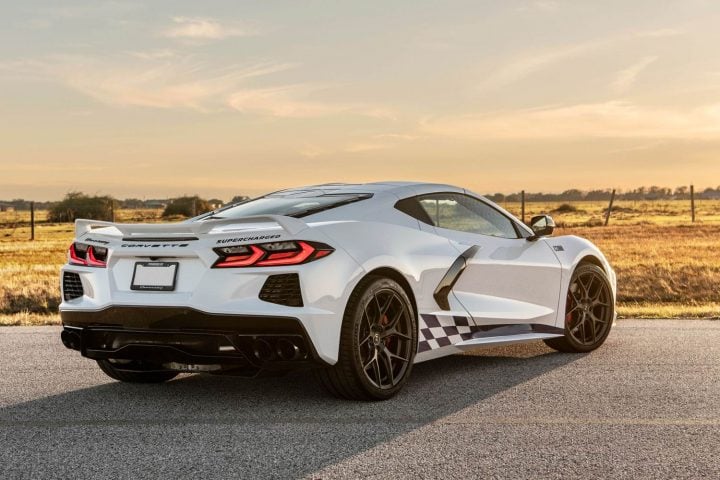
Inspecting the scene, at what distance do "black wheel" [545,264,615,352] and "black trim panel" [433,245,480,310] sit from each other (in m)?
1.61

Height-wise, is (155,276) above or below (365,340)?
above

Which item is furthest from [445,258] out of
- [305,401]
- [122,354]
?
[122,354]

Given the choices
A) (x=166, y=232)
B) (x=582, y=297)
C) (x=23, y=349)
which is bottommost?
(x=23, y=349)

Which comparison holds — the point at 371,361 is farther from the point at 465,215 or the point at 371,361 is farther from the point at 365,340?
the point at 465,215

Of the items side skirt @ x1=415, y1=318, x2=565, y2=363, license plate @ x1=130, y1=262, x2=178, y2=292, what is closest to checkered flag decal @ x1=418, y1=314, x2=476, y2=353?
side skirt @ x1=415, y1=318, x2=565, y2=363

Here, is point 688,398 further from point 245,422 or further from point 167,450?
point 167,450

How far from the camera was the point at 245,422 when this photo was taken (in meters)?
5.58

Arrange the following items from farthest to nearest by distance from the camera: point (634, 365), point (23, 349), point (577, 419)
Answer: point (23, 349) < point (634, 365) < point (577, 419)

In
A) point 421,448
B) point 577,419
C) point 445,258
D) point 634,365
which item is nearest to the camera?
point 421,448

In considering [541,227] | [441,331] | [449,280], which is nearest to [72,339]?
[441,331]

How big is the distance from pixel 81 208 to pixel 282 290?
1949 inches

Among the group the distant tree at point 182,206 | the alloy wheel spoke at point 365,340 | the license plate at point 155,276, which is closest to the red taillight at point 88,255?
the license plate at point 155,276

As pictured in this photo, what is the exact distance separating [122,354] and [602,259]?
4.53 metres

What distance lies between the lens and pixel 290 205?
22.0 ft
